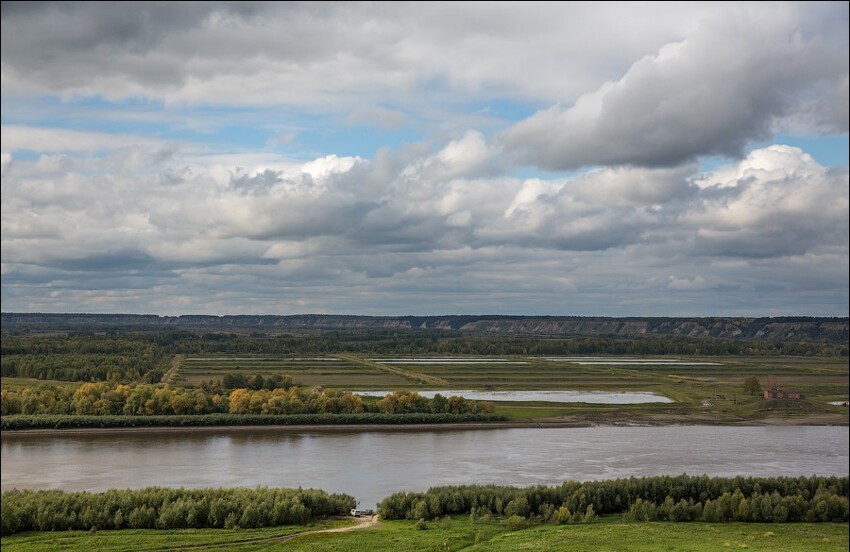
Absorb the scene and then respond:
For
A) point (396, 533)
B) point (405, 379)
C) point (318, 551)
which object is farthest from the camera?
point (405, 379)

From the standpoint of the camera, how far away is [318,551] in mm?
21812

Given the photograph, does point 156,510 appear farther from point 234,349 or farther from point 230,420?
point 234,349

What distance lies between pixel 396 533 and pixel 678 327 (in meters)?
127

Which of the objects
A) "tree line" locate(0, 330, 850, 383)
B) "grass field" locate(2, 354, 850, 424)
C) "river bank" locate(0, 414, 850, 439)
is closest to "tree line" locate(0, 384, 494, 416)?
"river bank" locate(0, 414, 850, 439)

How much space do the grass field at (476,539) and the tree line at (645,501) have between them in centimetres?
82

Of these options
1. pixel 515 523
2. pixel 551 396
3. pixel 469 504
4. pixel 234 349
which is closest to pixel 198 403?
pixel 551 396

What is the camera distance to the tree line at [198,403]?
50281mm

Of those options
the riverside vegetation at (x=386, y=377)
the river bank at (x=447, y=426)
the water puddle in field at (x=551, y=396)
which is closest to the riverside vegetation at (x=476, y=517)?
the river bank at (x=447, y=426)

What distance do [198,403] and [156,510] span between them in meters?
26.4

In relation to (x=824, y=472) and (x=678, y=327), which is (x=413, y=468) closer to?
(x=824, y=472)

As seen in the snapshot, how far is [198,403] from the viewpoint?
5103 centimetres

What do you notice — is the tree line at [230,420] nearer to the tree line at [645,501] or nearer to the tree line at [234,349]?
the tree line at [234,349]

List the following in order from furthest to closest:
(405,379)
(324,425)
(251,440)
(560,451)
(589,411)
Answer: (405,379) < (589,411) < (324,425) < (251,440) < (560,451)

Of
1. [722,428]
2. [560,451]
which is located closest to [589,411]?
[722,428]
